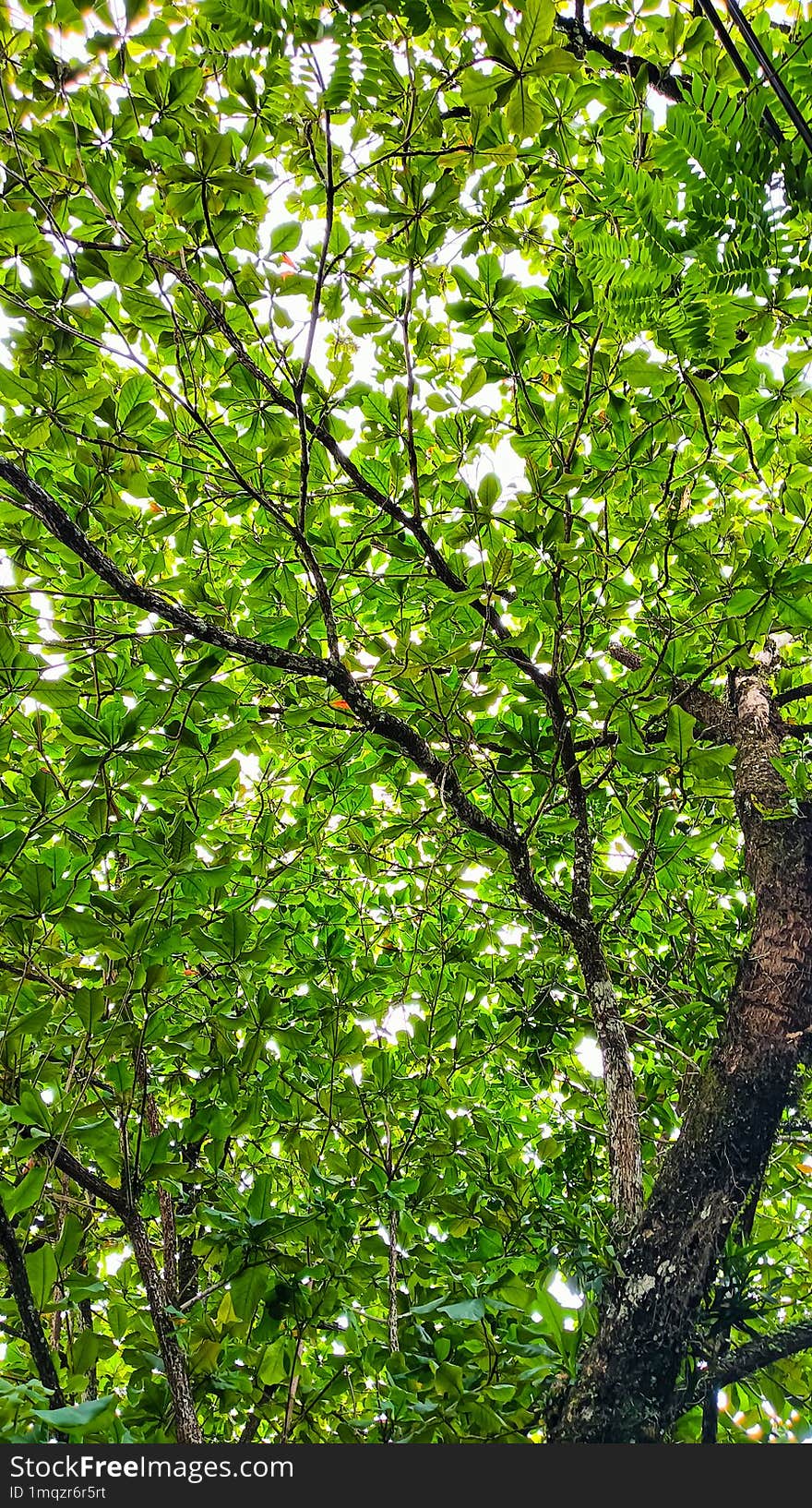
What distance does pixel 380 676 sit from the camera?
2010 mm

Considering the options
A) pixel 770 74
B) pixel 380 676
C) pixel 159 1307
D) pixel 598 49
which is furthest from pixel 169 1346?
pixel 598 49

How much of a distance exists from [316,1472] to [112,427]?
7.13 ft

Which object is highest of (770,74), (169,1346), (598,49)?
(598,49)

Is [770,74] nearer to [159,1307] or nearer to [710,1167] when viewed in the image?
[710,1167]

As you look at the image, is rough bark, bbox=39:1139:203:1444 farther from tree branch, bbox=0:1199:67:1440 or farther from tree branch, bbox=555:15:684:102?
tree branch, bbox=555:15:684:102

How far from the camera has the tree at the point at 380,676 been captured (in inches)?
61.6

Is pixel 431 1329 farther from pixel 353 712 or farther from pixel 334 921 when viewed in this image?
pixel 353 712

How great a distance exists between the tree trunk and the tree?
0.03 feet

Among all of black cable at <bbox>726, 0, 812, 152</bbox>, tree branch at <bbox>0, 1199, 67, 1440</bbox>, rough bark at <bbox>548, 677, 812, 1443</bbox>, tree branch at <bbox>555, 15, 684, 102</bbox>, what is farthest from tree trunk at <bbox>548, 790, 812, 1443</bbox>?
tree branch at <bbox>555, 15, 684, 102</bbox>

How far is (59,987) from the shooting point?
67.8 inches

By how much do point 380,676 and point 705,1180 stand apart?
1453mm

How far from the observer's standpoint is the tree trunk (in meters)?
1.76

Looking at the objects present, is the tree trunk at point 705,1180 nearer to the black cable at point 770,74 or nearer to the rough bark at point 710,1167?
the rough bark at point 710,1167

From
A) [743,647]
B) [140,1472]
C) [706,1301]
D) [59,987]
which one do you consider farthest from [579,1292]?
[743,647]
